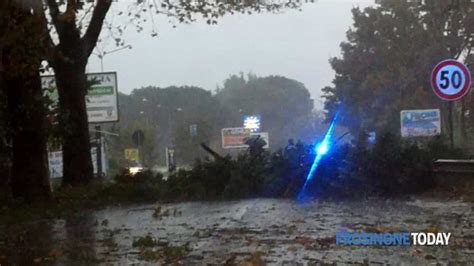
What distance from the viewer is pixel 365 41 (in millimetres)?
53375

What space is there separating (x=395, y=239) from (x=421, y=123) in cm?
1674

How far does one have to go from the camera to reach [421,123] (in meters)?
22.9

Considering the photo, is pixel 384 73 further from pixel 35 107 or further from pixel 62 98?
pixel 35 107

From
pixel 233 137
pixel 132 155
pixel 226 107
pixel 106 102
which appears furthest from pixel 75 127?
pixel 226 107

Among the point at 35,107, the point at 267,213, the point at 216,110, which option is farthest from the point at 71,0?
the point at 216,110

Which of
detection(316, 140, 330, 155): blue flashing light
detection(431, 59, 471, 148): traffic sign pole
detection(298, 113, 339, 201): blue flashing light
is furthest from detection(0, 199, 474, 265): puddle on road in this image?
detection(431, 59, 471, 148): traffic sign pole

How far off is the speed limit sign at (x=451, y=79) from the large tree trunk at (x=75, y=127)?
343 inches

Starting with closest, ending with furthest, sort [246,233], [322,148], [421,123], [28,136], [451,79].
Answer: [246,233] → [322,148] → [451,79] → [28,136] → [421,123]

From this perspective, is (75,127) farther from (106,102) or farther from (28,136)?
(106,102)

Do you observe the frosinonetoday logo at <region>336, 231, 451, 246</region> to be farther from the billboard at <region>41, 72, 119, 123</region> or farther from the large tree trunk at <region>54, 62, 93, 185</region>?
the billboard at <region>41, 72, 119, 123</region>

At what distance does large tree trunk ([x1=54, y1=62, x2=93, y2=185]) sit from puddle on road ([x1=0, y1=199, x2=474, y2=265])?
5880 mm

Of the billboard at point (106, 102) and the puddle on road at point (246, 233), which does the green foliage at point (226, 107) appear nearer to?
the billboard at point (106, 102)

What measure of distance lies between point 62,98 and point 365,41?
39276 mm

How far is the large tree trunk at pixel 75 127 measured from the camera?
17.2 m
